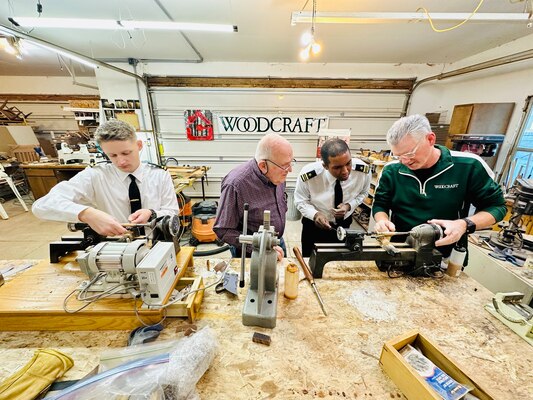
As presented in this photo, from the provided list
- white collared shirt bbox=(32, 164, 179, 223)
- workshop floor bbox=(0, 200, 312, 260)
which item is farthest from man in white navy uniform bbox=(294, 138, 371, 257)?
workshop floor bbox=(0, 200, 312, 260)

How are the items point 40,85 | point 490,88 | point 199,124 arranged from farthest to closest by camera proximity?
point 40,85 → point 199,124 → point 490,88

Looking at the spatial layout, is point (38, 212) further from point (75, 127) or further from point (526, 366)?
point (75, 127)

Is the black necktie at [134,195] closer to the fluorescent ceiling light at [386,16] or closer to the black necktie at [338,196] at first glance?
the black necktie at [338,196]

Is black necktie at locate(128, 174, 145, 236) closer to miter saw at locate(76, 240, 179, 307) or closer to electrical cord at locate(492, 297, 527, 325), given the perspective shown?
miter saw at locate(76, 240, 179, 307)

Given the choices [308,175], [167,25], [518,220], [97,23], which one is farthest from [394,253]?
[97,23]

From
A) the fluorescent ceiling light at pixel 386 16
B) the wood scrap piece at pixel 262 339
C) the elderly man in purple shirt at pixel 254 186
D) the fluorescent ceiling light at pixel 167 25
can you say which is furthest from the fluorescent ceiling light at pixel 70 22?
the wood scrap piece at pixel 262 339

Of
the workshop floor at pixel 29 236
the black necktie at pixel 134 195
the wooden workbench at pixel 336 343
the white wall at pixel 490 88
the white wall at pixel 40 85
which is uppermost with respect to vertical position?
the white wall at pixel 40 85

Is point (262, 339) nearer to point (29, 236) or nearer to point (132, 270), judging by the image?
point (132, 270)

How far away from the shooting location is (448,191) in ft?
4.56

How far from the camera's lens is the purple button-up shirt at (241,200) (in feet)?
4.67

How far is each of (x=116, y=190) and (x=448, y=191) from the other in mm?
2288

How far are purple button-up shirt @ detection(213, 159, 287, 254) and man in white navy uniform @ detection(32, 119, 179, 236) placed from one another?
39 centimetres

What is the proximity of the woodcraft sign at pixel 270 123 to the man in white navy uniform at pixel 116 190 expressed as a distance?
3742 millimetres

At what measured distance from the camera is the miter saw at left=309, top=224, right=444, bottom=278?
1.13 meters
